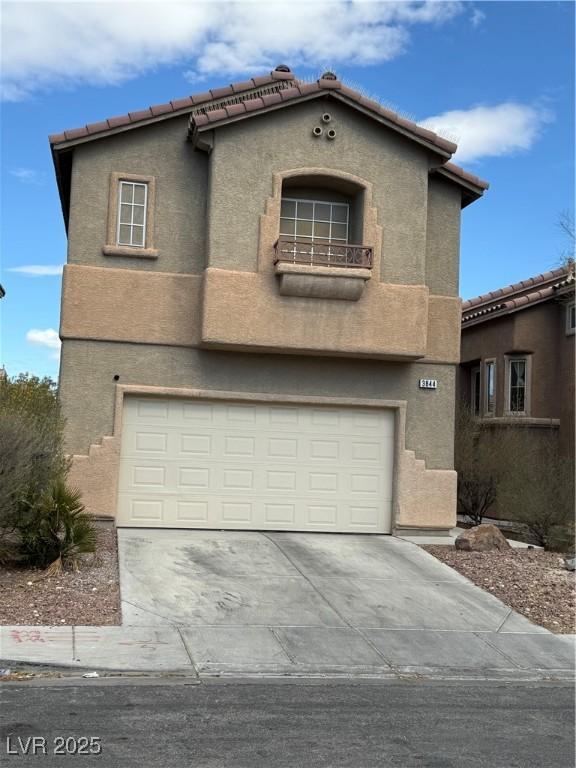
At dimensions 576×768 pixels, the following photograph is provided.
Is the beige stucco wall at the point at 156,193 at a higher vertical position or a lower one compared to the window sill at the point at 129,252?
higher

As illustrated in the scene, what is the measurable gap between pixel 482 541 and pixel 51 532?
21.7 ft

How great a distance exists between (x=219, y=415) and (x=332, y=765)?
9433mm

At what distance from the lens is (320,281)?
14414mm

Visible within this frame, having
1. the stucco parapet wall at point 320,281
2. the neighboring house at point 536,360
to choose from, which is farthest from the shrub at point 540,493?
the stucco parapet wall at point 320,281

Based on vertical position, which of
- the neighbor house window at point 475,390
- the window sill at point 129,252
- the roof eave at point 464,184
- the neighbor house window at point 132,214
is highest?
the roof eave at point 464,184

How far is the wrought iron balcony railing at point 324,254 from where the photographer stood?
47.5ft

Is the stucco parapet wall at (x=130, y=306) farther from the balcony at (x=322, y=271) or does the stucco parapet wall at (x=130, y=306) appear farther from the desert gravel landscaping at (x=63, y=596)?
the desert gravel landscaping at (x=63, y=596)

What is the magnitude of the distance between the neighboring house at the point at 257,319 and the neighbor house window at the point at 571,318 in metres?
7.44

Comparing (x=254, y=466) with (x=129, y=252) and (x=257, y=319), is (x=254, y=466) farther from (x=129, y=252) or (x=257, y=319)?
(x=129, y=252)

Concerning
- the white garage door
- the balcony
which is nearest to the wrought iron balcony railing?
the balcony

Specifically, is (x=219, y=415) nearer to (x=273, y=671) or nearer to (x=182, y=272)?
(x=182, y=272)

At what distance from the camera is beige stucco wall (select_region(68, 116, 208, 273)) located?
14617mm

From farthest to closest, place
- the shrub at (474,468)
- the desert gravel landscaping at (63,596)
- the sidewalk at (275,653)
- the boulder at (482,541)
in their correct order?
the shrub at (474,468) < the boulder at (482,541) < the desert gravel landscaping at (63,596) < the sidewalk at (275,653)

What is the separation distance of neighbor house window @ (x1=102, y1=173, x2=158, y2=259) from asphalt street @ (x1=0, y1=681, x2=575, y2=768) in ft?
28.6
